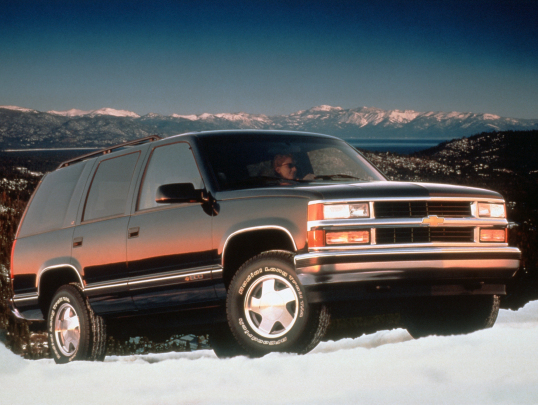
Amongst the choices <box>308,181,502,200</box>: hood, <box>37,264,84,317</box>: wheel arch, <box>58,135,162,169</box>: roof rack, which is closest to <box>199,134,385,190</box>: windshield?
<box>308,181,502,200</box>: hood

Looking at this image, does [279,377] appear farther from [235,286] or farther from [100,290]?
[100,290]

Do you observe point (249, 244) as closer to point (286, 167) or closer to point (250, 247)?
point (250, 247)

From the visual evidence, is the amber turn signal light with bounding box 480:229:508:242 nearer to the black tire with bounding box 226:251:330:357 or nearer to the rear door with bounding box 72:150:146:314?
the black tire with bounding box 226:251:330:357

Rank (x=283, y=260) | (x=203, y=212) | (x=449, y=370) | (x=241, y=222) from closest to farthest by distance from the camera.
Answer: (x=449, y=370) → (x=283, y=260) → (x=241, y=222) → (x=203, y=212)

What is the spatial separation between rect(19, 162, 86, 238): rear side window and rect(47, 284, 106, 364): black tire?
880 millimetres

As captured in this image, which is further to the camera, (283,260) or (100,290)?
(100,290)

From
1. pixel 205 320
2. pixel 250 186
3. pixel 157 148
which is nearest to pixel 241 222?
pixel 250 186

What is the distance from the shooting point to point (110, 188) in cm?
717

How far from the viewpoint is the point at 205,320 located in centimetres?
593

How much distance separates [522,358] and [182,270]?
2.81 metres

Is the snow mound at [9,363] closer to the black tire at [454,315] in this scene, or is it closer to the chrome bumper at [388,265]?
the chrome bumper at [388,265]

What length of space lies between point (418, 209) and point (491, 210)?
2.66 ft

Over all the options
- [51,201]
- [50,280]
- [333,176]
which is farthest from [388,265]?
[51,201]

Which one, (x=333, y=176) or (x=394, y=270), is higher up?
(x=333, y=176)
